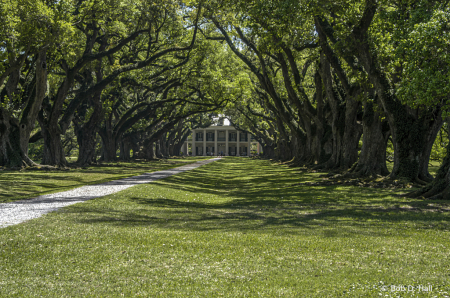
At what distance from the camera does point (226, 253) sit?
6.25 meters

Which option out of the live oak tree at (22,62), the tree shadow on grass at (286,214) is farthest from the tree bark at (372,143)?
the live oak tree at (22,62)

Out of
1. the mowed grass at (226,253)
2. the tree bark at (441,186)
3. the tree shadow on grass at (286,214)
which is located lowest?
the tree shadow on grass at (286,214)

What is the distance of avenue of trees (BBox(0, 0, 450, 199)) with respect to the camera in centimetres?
1414

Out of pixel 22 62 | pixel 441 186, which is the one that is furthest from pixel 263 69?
pixel 441 186

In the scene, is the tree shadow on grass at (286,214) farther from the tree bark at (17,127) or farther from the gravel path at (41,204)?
the tree bark at (17,127)

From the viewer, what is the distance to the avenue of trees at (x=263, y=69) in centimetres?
1414

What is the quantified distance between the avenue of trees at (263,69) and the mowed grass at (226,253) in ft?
17.3

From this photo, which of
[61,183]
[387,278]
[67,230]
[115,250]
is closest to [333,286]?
[387,278]

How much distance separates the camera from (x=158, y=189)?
16.7 m

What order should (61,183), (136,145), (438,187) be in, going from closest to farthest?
(438,187) < (61,183) < (136,145)

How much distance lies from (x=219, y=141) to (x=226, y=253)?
112 m

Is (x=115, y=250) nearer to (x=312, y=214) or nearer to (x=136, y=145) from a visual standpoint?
(x=312, y=214)

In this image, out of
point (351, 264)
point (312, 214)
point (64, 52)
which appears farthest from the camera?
point (64, 52)

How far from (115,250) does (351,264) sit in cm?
349
